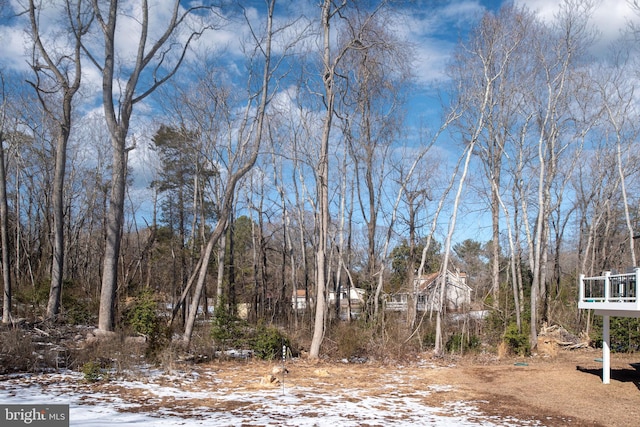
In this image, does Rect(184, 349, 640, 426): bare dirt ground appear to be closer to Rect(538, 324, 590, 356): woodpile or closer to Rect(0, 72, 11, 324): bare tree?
Rect(538, 324, 590, 356): woodpile

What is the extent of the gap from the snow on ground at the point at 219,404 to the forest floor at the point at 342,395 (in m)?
0.01

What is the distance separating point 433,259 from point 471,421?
1754 cm

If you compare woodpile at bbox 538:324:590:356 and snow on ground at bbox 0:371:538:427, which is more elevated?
snow on ground at bbox 0:371:538:427

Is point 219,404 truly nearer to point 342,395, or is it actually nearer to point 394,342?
point 342,395

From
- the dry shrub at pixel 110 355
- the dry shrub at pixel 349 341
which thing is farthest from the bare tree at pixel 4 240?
the dry shrub at pixel 349 341

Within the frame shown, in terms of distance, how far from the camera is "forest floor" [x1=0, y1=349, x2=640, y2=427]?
6.88 meters

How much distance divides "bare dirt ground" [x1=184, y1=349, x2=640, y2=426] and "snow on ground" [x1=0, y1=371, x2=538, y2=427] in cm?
37

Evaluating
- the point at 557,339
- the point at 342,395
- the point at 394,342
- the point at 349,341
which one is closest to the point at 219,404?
the point at 342,395

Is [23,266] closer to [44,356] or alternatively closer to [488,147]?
[44,356]

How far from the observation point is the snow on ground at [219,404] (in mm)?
6492

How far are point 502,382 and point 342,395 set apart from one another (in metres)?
4.12

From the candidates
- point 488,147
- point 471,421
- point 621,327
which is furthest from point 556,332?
point 471,421

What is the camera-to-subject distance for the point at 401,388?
9805 millimetres

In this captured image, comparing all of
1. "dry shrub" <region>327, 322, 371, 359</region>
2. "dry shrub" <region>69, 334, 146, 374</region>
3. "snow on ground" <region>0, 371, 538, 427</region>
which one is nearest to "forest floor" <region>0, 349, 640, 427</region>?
"snow on ground" <region>0, 371, 538, 427</region>
